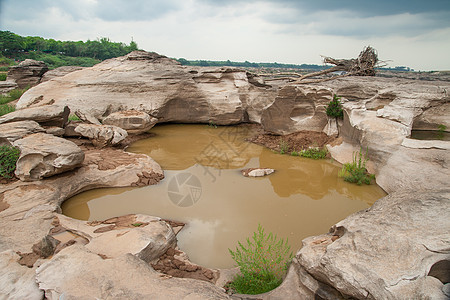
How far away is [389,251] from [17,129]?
21.3ft

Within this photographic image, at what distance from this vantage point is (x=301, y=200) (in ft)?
16.9

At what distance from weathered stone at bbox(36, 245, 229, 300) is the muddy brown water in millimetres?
1081

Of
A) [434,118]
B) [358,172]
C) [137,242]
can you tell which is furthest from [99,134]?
[434,118]

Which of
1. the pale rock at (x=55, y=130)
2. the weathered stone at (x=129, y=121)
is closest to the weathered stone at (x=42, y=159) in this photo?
the pale rock at (x=55, y=130)

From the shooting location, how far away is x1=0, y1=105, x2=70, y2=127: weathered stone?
20.4 ft

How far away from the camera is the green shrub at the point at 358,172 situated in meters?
5.78

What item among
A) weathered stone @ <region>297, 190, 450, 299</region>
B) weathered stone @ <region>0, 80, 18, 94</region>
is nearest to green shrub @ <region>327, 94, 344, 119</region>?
weathered stone @ <region>297, 190, 450, 299</region>

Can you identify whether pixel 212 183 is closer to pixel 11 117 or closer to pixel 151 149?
pixel 151 149

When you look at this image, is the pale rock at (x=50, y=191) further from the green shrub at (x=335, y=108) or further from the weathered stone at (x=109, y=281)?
the green shrub at (x=335, y=108)

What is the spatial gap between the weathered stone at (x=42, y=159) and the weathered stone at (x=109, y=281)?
2.75 meters

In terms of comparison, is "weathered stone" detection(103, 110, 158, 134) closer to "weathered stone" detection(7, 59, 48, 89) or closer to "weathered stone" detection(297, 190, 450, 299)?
"weathered stone" detection(297, 190, 450, 299)

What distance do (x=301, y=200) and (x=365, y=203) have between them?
113 centimetres

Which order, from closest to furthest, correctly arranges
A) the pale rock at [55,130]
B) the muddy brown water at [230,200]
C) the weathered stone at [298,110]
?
the muddy brown water at [230,200] → the pale rock at [55,130] → the weathered stone at [298,110]

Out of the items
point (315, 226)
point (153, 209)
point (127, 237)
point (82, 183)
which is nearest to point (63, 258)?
point (127, 237)
